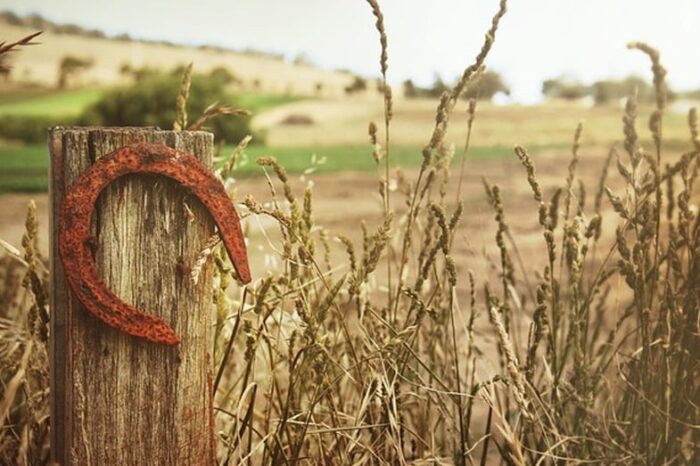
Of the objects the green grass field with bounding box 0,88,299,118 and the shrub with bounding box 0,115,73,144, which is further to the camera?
the shrub with bounding box 0,115,73,144

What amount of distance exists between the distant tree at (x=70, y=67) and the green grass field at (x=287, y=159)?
2.60 ft

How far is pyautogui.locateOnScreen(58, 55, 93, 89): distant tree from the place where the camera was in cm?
842

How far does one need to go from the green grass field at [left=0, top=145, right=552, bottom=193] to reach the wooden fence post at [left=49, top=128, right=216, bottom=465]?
6263mm

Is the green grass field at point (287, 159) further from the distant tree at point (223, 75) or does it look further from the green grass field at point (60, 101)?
the distant tree at point (223, 75)

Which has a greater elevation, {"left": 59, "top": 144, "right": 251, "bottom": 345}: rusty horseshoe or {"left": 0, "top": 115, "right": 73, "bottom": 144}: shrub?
{"left": 0, "top": 115, "right": 73, "bottom": 144}: shrub

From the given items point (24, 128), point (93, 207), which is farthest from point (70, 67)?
point (93, 207)

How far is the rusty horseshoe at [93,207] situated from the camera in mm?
1728

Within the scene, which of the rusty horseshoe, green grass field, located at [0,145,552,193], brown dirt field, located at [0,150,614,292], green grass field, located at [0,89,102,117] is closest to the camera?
the rusty horseshoe

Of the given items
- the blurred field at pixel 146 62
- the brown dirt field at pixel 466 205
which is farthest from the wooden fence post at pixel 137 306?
the blurred field at pixel 146 62

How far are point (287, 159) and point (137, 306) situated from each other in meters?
7.29

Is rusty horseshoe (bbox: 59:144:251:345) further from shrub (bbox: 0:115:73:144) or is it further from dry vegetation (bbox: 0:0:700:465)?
shrub (bbox: 0:115:73:144)

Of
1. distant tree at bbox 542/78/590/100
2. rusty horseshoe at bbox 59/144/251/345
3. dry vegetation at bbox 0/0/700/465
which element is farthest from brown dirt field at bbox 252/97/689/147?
rusty horseshoe at bbox 59/144/251/345

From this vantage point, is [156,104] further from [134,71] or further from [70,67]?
[70,67]

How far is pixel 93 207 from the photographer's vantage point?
1740mm
